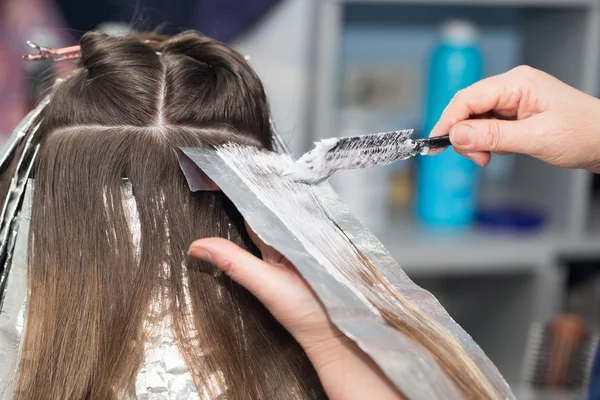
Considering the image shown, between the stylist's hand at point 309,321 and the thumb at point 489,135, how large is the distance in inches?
11.8

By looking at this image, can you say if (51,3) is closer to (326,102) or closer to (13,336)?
(326,102)

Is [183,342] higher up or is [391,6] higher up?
[391,6]

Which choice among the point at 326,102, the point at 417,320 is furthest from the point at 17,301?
the point at 326,102

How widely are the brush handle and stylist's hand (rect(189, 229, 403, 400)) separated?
0.26 m

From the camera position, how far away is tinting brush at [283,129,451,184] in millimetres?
706

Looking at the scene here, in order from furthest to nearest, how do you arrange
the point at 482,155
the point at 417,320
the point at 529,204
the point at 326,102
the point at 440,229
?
the point at 529,204
the point at 440,229
the point at 326,102
the point at 482,155
the point at 417,320

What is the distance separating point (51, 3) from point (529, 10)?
1288 mm

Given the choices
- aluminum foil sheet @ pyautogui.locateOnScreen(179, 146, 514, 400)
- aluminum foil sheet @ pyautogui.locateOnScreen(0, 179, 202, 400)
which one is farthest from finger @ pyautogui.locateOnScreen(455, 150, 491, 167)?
aluminum foil sheet @ pyautogui.locateOnScreen(0, 179, 202, 400)

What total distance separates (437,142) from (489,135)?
0.06 m

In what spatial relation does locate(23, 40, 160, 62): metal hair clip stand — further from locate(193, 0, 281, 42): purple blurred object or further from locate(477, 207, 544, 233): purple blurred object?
locate(477, 207, 544, 233): purple blurred object

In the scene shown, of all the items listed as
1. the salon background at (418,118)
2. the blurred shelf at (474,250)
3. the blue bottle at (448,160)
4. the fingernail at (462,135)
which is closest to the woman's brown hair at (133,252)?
the fingernail at (462,135)

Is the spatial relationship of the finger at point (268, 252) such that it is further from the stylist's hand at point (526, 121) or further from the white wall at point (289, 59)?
the white wall at point (289, 59)

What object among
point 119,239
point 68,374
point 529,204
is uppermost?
point 119,239

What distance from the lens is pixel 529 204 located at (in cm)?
195
